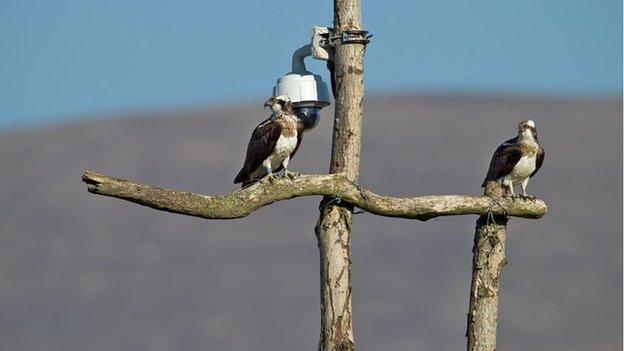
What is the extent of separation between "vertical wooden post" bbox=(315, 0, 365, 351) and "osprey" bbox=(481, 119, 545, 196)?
1812mm

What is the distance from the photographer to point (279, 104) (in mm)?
13586

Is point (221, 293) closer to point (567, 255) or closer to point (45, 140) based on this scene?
point (567, 255)

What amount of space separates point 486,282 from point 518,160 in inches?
67.5

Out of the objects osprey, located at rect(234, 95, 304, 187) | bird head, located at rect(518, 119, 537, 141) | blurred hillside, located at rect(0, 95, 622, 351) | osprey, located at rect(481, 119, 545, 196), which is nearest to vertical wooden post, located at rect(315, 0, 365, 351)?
osprey, located at rect(234, 95, 304, 187)

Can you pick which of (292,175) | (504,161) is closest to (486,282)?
(504,161)

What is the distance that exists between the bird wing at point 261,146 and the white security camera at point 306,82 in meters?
0.64

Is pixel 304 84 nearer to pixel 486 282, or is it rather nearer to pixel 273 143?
pixel 273 143

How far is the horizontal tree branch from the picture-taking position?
37.4 feet

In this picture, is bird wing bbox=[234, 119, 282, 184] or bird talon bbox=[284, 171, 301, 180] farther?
bird wing bbox=[234, 119, 282, 184]

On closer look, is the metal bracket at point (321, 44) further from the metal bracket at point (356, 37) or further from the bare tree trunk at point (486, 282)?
the bare tree trunk at point (486, 282)

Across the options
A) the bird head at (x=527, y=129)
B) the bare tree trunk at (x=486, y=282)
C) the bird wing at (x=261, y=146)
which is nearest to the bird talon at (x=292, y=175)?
the bird wing at (x=261, y=146)

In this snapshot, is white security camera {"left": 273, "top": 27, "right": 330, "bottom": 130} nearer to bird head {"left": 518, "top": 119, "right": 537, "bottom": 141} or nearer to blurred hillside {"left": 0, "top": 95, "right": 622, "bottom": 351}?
bird head {"left": 518, "top": 119, "right": 537, "bottom": 141}

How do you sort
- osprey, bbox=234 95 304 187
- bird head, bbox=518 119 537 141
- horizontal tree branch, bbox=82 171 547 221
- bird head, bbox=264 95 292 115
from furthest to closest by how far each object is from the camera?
bird head, bbox=518 119 537 141 < osprey, bbox=234 95 304 187 < bird head, bbox=264 95 292 115 < horizontal tree branch, bbox=82 171 547 221

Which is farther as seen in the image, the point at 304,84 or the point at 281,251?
the point at 281,251
